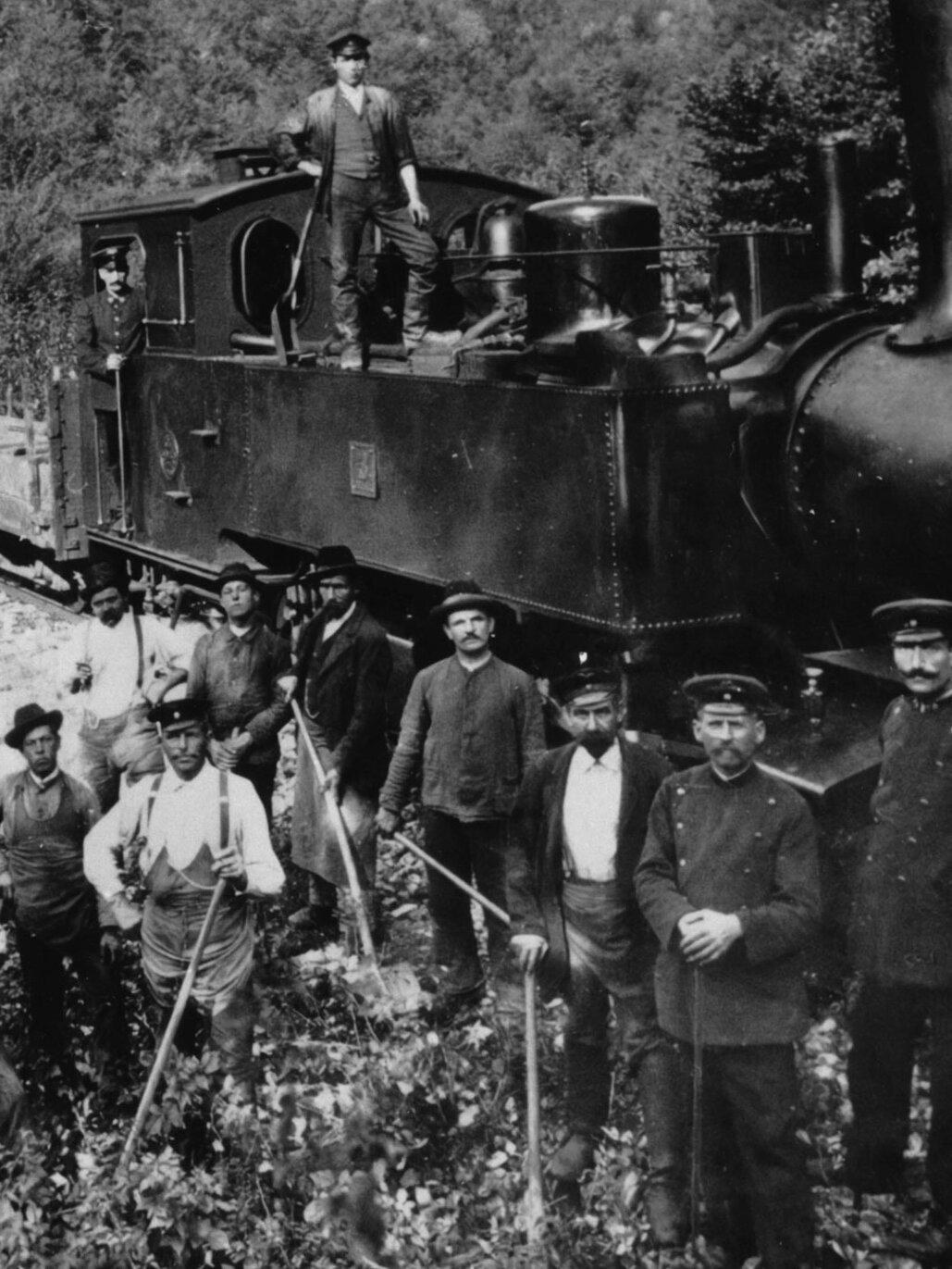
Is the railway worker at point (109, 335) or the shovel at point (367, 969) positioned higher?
the railway worker at point (109, 335)

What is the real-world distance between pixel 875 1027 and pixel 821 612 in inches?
79.9

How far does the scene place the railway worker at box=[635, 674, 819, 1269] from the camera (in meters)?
3.68

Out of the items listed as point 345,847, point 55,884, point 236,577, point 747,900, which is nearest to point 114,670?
point 236,577

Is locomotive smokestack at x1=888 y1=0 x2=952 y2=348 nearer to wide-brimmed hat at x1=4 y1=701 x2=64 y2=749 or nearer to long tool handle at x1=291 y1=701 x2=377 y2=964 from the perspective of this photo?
long tool handle at x1=291 y1=701 x2=377 y2=964

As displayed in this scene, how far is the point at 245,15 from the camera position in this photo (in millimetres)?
35562

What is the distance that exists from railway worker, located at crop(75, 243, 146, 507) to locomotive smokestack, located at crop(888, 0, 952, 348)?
5.54 m

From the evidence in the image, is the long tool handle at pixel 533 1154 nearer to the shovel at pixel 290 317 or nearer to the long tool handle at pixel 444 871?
the long tool handle at pixel 444 871

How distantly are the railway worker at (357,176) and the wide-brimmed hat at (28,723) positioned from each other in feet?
9.28

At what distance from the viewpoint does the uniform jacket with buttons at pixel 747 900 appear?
3.68m

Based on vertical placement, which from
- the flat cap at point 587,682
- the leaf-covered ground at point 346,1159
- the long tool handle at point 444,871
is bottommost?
the leaf-covered ground at point 346,1159

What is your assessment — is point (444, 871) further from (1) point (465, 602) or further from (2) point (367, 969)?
(1) point (465, 602)

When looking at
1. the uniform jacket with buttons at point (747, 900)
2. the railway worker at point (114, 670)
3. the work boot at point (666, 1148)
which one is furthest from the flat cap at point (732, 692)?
the railway worker at point (114, 670)

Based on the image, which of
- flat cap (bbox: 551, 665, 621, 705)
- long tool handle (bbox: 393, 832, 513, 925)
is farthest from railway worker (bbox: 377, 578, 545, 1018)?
flat cap (bbox: 551, 665, 621, 705)

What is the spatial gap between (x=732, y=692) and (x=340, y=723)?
2.58m
